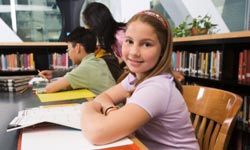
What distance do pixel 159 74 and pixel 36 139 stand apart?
1.42 ft

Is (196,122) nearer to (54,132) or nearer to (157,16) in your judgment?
(157,16)

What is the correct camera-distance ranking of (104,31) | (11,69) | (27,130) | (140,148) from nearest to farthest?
(140,148), (27,130), (104,31), (11,69)

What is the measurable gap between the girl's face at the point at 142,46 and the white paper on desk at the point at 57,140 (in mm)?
292

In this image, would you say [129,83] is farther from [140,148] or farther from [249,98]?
[249,98]

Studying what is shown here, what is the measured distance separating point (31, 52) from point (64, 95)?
2.54m

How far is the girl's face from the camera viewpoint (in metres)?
0.85

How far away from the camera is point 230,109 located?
859 mm

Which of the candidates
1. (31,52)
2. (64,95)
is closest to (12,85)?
(64,95)

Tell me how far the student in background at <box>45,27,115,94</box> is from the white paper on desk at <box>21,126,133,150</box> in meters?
0.72

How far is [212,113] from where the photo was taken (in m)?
0.95


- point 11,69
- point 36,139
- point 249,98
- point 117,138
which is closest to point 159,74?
point 117,138

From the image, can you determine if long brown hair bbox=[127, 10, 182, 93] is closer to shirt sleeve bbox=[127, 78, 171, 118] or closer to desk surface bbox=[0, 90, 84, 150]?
shirt sleeve bbox=[127, 78, 171, 118]

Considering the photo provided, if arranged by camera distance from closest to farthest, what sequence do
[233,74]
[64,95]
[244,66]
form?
[64,95]
[244,66]
[233,74]

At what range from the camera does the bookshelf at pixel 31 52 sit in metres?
3.47
